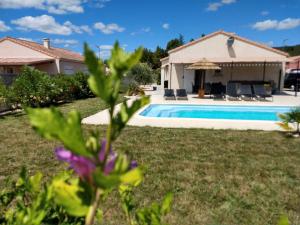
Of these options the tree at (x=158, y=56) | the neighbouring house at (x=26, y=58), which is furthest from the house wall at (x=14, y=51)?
the tree at (x=158, y=56)

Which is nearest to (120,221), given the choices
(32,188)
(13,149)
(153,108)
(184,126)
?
(32,188)

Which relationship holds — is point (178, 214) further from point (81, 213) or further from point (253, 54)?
point (253, 54)

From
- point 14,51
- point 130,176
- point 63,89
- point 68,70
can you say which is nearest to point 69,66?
point 68,70

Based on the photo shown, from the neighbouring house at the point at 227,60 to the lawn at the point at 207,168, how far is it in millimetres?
17496

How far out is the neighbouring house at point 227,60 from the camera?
27.2 meters

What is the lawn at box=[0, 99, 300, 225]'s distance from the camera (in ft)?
16.1

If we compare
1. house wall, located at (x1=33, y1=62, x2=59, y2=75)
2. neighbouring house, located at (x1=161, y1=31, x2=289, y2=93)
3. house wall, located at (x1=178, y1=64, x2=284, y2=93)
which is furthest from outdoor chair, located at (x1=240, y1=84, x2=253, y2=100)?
house wall, located at (x1=33, y1=62, x2=59, y2=75)

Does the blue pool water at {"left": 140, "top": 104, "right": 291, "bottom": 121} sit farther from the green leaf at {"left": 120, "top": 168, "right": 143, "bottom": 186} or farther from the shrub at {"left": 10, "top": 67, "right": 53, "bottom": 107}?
the green leaf at {"left": 120, "top": 168, "right": 143, "bottom": 186}

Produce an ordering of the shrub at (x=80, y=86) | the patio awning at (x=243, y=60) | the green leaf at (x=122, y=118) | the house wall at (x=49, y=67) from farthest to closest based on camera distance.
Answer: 1. the house wall at (x=49, y=67)
2. the patio awning at (x=243, y=60)
3. the shrub at (x=80, y=86)
4. the green leaf at (x=122, y=118)

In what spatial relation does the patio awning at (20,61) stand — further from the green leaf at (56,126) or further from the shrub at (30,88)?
the green leaf at (56,126)

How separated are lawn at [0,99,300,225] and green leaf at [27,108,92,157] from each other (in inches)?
130

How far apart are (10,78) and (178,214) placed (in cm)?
1734

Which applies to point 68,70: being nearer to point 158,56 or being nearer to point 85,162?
point 158,56

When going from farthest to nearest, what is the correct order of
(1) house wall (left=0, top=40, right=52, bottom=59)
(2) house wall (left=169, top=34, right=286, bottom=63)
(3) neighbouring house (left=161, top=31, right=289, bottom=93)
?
(1) house wall (left=0, top=40, right=52, bottom=59) < (2) house wall (left=169, top=34, right=286, bottom=63) < (3) neighbouring house (left=161, top=31, right=289, bottom=93)
